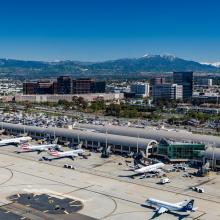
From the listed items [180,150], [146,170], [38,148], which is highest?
[180,150]

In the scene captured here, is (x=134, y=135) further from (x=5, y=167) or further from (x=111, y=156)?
(x=5, y=167)

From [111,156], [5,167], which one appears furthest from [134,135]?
[5,167]

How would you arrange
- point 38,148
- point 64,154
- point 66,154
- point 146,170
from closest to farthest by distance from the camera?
point 146,170 → point 64,154 → point 66,154 → point 38,148

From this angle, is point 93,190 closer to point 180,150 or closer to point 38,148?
point 180,150

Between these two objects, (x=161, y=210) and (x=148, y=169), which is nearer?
(x=161, y=210)

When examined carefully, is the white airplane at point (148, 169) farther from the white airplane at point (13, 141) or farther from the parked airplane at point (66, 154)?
the white airplane at point (13, 141)

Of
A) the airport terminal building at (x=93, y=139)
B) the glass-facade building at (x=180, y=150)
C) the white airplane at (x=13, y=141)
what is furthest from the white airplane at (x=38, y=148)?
the glass-facade building at (x=180, y=150)

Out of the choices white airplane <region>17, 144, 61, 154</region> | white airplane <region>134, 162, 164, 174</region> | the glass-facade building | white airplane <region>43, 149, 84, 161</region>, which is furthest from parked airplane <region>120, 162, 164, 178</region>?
white airplane <region>17, 144, 61, 154</region>

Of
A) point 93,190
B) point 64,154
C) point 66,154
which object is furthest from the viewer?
point 66,154

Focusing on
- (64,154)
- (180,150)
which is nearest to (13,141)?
(64,154)
